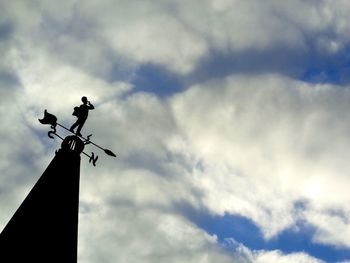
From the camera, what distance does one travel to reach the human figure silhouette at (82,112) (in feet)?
71.1

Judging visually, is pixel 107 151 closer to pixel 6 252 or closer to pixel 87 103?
pixel 87 103

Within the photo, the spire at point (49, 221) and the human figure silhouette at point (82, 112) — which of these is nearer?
the spire at point (49, 221)

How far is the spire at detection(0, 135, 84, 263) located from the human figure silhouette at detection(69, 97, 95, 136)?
7.43ft

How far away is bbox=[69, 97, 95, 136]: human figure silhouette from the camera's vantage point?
2168cm

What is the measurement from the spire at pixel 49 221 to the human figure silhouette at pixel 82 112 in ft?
7.43

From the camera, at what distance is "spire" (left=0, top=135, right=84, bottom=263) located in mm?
15398

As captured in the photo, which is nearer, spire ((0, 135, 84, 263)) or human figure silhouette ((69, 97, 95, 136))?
spire ((0, 135, 84, 263))

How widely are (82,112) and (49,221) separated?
274 inches

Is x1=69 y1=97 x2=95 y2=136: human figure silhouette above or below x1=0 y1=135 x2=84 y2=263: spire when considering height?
above

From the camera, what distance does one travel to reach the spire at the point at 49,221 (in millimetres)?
15398

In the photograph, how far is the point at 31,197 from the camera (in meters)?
17.3

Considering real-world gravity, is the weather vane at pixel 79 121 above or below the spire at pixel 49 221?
above

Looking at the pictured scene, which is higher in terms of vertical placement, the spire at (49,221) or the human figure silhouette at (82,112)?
the human figure silhouette at (82,112)

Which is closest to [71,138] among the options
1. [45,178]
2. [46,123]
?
[46,123]
